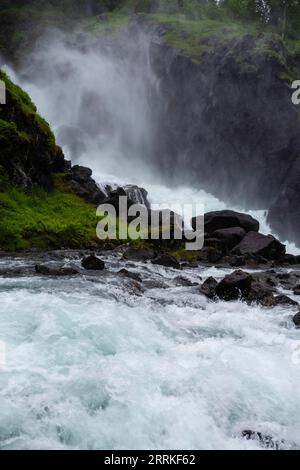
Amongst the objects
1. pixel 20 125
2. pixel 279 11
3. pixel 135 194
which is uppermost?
pixel 279 11

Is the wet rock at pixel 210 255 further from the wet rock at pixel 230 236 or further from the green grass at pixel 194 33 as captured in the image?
the green grass at pixel 194 33

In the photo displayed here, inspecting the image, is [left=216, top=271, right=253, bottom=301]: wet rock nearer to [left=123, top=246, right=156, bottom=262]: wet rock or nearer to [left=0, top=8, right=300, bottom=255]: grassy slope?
[left=123, top=246, right=156, bottom=262]: wet rock

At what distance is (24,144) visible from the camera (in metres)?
30.9

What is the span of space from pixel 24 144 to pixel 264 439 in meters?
26.4

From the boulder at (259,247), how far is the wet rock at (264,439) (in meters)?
24.3

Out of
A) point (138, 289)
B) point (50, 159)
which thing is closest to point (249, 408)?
point (138, 289)

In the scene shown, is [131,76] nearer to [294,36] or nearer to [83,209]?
[294,36]

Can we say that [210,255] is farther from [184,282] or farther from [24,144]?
[24,144]

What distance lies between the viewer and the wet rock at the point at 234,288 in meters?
17.8

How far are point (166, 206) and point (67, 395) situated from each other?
139ft

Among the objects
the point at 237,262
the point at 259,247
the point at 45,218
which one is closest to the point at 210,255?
the point at 237,262

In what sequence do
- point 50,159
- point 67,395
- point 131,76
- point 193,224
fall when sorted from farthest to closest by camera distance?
1. point 131,76
2. point 193,224
3. point 50,159
4. point 67,395
